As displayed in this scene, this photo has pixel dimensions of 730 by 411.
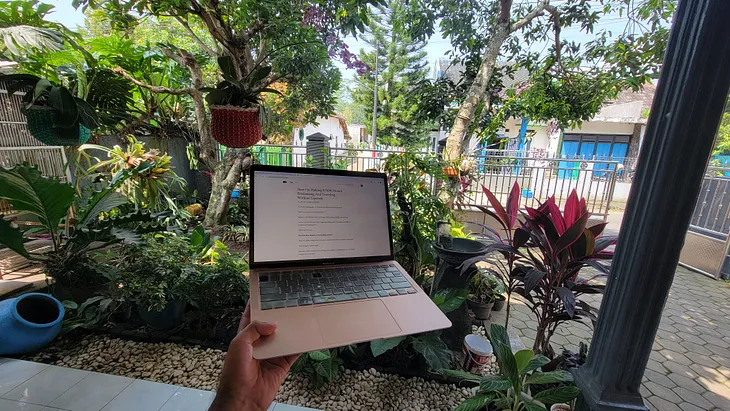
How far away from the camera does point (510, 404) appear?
37.9 inches

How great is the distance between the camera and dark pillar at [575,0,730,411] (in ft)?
1.86

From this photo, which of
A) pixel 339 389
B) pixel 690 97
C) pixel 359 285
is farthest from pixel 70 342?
pixel 690 97

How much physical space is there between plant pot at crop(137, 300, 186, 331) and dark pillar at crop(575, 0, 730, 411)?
6.16 feet

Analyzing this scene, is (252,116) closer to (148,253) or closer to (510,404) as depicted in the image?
(148,253)

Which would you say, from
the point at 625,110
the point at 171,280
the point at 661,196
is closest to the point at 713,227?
the point at 625,110

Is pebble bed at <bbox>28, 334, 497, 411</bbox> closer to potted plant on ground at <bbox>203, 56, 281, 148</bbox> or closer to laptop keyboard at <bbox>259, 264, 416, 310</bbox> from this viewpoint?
laptop keyboard at <bbox>259, 264, 416, 310</bbox>

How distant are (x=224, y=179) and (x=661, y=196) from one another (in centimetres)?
350

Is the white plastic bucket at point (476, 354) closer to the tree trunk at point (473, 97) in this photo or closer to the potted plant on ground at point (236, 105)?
the potted plant on ground at point (236, 105)

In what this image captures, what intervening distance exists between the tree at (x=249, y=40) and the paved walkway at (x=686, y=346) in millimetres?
2558

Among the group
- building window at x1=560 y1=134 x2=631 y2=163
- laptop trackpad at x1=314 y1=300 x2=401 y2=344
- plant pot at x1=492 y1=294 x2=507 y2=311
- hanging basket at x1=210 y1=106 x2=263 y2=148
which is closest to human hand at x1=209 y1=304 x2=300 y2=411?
laptop trackpad at x1=314 y1=300 x2=401 y2=344

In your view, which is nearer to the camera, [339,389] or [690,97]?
[690,97]

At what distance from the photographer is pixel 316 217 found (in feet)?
3.05

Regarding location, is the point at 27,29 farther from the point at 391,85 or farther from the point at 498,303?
the point at 391,85

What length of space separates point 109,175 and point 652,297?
326 centimetres
